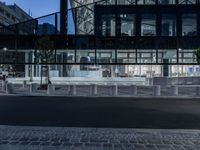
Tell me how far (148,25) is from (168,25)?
2406 mm

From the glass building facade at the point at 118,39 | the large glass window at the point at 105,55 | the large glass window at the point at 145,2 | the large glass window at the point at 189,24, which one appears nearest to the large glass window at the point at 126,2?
the glass building facade at the point at 118,39

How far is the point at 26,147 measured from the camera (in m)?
6.24

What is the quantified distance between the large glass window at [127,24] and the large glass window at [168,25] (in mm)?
3629

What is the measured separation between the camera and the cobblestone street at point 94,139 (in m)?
6.37

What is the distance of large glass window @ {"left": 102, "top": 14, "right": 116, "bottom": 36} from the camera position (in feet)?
108

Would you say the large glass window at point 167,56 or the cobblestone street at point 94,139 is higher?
the large glass window at point 167,56

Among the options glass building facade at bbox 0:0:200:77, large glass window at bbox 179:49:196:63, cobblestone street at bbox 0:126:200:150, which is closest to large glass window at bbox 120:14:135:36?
glass building facade at bbox 0:0:200:77

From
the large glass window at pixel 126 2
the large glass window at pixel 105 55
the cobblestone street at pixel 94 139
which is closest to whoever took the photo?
the cobblestone street at pixel 94 139

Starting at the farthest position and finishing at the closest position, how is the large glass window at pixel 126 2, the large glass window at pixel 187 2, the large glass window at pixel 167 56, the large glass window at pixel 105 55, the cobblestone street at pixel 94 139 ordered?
the large glass window at pixel 187 2 < the large glass window at pixel 126 2 < the large glass window at pixel 105 55 < the large glass window at pixel 167 56 < the cobblestone street at pixel 94 139

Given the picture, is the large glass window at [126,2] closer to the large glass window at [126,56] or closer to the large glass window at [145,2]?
the large glass window at [145,2]

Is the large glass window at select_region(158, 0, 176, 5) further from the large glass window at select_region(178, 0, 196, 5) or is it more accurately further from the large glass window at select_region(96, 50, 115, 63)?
the large glass window at select_region(96, 50, 115, 63)

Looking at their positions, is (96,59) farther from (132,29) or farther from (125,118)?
(125,118)

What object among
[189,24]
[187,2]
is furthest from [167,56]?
[187,2]

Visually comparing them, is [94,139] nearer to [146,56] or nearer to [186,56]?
[146,56]
